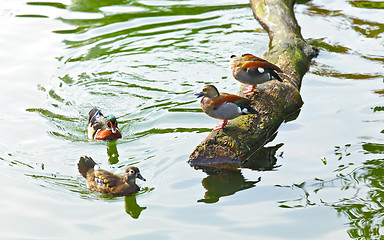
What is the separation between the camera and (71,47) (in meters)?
13.7

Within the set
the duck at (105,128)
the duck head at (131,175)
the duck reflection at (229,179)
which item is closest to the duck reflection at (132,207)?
the duck head at (131,175)

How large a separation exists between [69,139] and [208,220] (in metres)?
3.64

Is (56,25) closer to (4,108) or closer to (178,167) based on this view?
(4,108)

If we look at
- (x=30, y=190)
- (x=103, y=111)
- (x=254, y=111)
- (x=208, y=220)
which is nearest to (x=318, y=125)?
(x=254, y=111)

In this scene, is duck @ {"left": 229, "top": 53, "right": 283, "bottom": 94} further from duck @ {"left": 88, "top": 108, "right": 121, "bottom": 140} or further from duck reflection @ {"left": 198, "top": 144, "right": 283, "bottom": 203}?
duck @ {"left": 88, "top": 108, "right": 121, "bottom": 140}

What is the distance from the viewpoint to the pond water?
7.41m

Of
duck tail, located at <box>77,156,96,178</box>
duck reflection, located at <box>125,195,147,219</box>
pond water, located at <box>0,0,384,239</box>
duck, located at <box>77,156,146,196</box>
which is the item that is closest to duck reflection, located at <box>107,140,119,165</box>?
pond water, located at <box>0,0,384,239</box>

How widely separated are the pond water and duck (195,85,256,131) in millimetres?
824

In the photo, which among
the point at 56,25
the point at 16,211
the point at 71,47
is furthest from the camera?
the point at 56,25

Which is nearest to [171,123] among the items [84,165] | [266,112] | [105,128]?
[105,128]

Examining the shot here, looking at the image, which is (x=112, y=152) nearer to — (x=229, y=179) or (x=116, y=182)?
(x=116, y=182)

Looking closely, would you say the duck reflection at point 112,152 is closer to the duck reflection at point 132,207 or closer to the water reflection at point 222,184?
the duck reflection at point 132,207

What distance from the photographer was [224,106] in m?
8.30

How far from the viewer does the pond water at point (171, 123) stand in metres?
7.41
